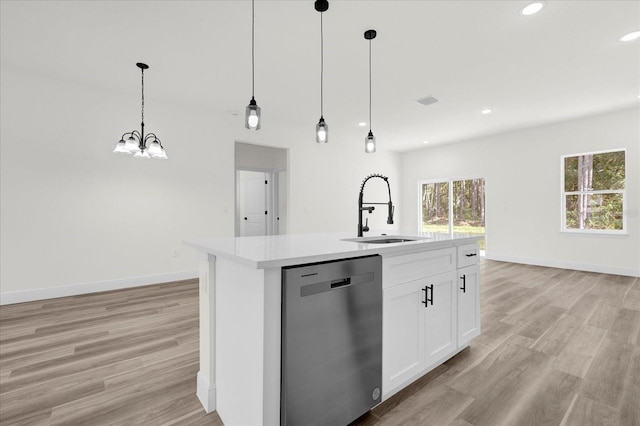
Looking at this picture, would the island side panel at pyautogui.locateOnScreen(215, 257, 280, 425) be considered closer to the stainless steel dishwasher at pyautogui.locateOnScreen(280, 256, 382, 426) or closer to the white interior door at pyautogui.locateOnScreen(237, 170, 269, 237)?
the stainless steel dishwasher at pyautogui.locateOnScreen(280, 256, 382, 426)

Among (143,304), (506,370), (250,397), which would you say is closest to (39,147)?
(143,304)

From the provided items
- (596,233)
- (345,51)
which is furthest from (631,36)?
(596,233)

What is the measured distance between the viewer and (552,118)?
17.4ft

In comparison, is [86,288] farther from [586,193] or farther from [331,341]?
[586,193]

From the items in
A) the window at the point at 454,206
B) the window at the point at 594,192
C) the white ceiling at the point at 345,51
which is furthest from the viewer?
the window at the point at 454,206

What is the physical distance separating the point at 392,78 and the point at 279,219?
4137mm

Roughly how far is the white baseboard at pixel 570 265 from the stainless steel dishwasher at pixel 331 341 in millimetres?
5663

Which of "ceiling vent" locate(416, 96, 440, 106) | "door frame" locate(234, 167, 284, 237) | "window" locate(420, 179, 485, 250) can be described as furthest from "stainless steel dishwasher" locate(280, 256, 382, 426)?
"window" locate(420, 179, 485, 250)

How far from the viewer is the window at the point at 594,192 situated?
5.03m

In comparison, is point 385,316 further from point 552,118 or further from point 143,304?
point 552,118

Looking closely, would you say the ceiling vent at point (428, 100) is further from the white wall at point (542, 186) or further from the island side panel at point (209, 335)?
the island side panel at point (209, 335)

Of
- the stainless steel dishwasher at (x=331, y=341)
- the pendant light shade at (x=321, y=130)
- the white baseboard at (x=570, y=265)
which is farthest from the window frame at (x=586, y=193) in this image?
the stainless steel dishwasher at (x=331, y=341)

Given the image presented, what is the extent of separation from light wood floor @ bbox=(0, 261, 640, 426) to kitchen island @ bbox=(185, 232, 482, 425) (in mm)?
176

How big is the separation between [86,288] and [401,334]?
4.16 m
